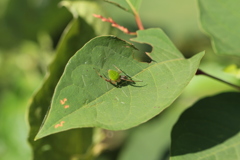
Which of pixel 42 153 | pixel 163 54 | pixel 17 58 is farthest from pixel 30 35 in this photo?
pixel 163 54

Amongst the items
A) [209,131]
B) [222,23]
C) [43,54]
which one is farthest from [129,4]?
[43,54]

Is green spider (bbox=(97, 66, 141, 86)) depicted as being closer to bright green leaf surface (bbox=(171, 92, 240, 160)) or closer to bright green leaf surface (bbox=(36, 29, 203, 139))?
bright green leaf surface (bbox=(36, 29, 203, 139))

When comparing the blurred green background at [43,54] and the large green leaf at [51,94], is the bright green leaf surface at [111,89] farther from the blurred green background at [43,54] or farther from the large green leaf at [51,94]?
the blurred green background at [43,54]

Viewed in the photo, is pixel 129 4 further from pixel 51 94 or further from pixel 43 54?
pixel 43 54

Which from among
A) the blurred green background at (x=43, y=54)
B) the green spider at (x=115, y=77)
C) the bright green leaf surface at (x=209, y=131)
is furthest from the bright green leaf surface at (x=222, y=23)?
the blurred green background at (x=43, y=54)

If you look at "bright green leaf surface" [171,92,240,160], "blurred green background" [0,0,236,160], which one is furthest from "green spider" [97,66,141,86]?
"blurred green background" [0,0,236,160]
